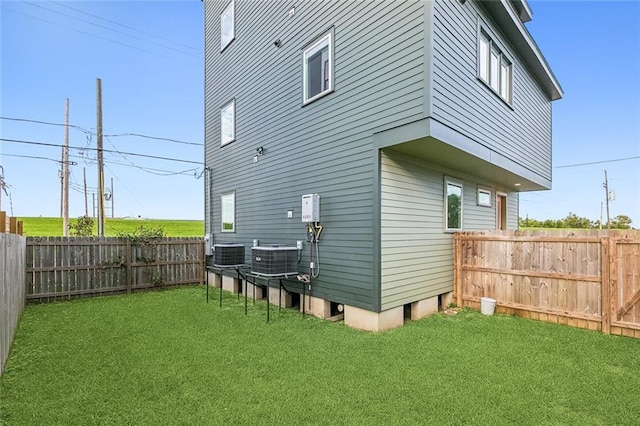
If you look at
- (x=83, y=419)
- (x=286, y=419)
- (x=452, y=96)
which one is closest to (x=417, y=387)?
(x=286, y=419)

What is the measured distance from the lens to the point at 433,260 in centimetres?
598

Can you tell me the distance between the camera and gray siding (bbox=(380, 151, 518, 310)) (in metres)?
4.88

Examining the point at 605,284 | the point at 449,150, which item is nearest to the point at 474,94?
the point at 449,150

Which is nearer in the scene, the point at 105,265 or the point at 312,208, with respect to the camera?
the point at 312,208

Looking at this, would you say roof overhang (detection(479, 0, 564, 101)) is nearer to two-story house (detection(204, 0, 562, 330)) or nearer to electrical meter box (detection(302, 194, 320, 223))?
two-story house (detection(204, 0, 562, 330))

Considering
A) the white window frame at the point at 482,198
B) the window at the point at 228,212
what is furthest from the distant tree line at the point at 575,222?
the window at the point at 228,212

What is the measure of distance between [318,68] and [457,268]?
16.0 feet

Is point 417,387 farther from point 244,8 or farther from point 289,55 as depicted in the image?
point 244,8

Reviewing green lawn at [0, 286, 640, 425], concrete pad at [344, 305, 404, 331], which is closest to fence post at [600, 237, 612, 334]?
green lawn at [0, 286, 640, 425]

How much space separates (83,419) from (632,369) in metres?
5.33

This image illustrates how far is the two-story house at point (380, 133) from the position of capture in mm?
4656

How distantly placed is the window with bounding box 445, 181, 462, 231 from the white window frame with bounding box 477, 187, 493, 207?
1.18 m

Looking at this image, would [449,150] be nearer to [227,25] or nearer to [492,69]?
[492,69]

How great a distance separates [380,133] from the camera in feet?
15.5
